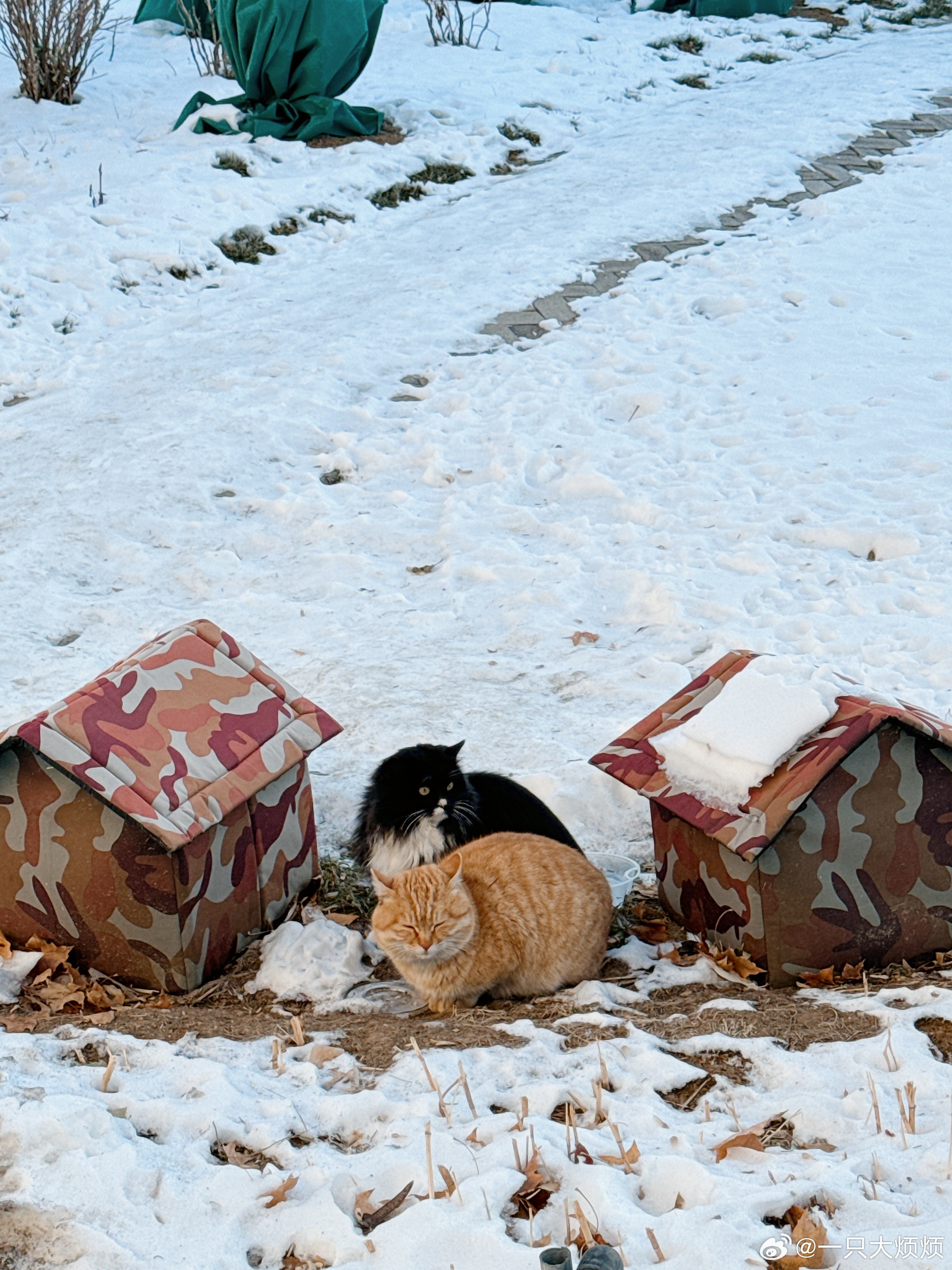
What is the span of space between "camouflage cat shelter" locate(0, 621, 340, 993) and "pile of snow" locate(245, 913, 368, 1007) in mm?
125

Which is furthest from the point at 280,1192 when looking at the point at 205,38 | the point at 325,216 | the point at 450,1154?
the point at 205,38

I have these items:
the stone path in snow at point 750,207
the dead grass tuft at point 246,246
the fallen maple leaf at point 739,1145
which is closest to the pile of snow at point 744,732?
the fallen maple leaf at point 739,1145

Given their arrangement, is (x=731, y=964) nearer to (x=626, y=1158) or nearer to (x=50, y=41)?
(x=626, y=1158)

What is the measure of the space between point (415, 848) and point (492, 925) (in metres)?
0.49

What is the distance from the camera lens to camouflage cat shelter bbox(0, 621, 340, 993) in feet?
11.2

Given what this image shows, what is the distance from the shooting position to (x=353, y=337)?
8.73 meters

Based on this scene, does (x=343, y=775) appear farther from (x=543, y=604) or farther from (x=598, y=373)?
(x=598, y=373)

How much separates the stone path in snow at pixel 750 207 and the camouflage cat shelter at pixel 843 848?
5.91 meters

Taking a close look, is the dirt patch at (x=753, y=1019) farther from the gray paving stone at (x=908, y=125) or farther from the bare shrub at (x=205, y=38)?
the bare shrub at (x=205, y=38)

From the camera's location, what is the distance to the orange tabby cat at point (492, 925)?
3.46 meters

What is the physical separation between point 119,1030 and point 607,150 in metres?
10.8

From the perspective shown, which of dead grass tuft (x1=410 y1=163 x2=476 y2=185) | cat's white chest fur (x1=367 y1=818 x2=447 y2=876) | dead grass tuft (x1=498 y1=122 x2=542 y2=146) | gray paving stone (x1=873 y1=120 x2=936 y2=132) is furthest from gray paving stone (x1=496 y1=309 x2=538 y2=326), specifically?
cat's white chest fur (x1=367 y1=818 x2=447 y2=876)

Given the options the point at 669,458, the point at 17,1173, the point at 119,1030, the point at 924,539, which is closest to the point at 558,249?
the point at 669,458

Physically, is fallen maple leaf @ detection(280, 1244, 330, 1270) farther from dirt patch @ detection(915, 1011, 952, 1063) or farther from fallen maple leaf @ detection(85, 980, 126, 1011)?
dirt patch @ detection(915, 1011, 952, 1063)
